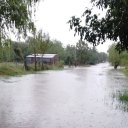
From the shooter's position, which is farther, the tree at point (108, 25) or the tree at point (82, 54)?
the tree at point (82, 54)

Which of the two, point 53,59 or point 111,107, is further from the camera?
point 53,59

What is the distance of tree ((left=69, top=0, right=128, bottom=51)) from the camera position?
25.1 feet

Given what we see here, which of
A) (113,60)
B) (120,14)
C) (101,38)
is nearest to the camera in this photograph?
(120,14)

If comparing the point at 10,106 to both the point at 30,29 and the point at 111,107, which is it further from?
the point at 30,29

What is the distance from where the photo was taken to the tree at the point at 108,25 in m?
7.64

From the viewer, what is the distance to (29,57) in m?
113

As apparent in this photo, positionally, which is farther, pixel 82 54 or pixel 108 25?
pixel 82 54

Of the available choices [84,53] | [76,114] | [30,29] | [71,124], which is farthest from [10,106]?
[84,53]

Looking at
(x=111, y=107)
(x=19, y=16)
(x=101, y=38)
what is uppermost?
(x=19, y=16)

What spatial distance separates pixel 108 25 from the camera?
313 inches

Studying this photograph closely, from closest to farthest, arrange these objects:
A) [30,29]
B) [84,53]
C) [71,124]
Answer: [30,29], [71,124], [84,53]

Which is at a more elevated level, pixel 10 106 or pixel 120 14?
pixel 120 14

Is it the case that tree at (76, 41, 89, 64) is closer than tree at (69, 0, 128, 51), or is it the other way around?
tree at (69, 0, 128, 51)

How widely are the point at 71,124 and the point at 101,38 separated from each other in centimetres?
458
